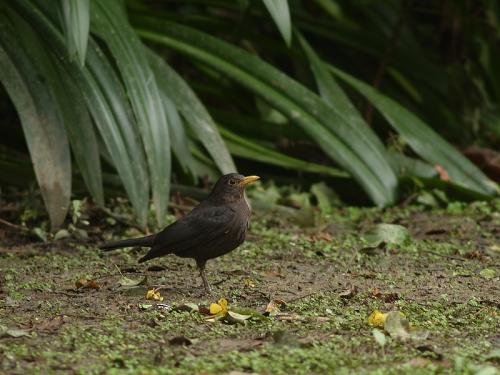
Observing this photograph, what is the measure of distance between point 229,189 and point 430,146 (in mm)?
2352

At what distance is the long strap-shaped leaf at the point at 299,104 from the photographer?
664 centimetres

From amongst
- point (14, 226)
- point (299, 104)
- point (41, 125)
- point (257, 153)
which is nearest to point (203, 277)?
point (41, 125)

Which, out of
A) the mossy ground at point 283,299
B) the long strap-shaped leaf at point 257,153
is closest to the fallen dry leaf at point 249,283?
the mossy ground at point 283,299

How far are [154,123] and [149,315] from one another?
1785 mm

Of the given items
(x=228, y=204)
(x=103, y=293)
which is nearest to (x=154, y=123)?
(x=228, y=204)

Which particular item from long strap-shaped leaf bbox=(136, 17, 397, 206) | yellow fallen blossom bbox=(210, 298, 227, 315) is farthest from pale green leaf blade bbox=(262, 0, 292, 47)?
yellow fallen blossom bbox=(210, 298, 227, 315)

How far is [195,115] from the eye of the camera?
253 inches

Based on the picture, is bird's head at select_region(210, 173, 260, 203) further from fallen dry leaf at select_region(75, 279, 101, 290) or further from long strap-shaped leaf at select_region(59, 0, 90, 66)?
long strap-shaped leaf at select_region(59, 0, 90, 66)

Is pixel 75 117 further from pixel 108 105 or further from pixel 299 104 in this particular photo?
pixel 299 104

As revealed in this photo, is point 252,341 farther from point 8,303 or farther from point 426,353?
point 8,303

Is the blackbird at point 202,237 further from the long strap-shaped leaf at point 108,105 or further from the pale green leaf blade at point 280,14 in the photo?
the pale green leaf blade at point 280,14

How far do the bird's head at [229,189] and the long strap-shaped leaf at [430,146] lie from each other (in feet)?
6.88

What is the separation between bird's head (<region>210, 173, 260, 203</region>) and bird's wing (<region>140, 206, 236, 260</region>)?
177mm

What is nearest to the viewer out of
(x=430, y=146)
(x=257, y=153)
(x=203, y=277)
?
(x=203, y=277)
